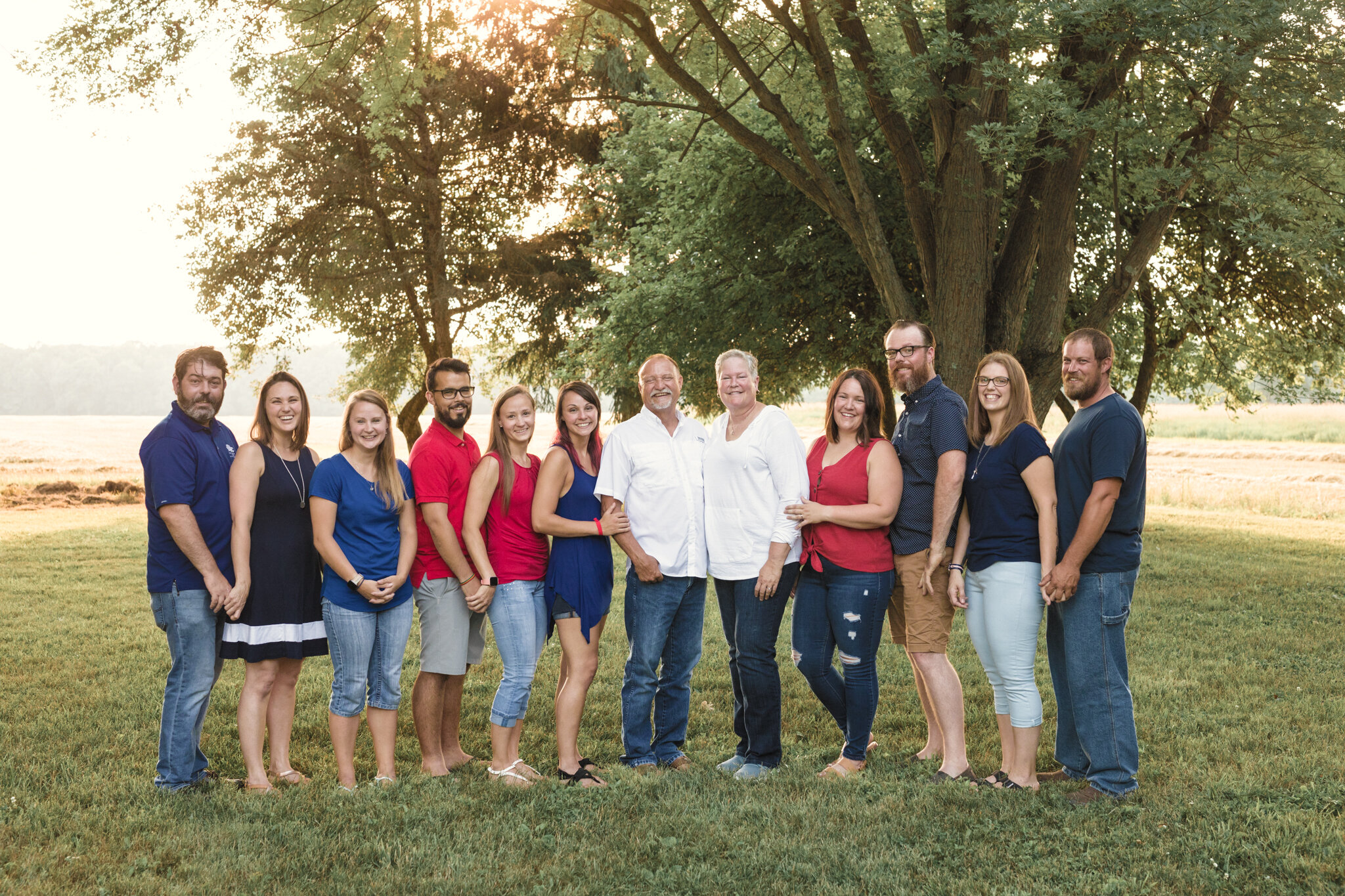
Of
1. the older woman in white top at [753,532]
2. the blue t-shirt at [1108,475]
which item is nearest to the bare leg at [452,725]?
the older woman in white top at [753,532]

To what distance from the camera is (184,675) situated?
16.4 ft

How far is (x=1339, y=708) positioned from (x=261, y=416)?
278 inches

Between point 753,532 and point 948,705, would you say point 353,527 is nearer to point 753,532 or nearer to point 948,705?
point 753,532

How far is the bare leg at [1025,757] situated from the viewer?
5027mm

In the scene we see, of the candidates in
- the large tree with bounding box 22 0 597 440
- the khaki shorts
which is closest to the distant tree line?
the large tree with bounding box 22 0 597 440

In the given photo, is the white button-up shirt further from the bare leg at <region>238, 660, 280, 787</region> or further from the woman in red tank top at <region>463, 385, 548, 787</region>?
the bare leg at <region>238, 660, 280, 787</region>

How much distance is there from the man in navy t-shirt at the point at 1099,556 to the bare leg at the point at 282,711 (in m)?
3.95

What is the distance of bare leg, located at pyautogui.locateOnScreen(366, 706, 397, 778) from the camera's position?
5172 mm

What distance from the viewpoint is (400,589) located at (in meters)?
5.16

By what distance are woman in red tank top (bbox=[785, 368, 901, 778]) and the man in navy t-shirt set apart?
0.86m

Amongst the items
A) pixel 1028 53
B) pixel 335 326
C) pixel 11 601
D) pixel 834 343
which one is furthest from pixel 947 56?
pixel 335 326

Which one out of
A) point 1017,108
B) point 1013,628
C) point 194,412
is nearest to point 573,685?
point 1013,628

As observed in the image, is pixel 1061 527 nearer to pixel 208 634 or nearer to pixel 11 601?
pixel 208 634

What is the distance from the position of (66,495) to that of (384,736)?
23.8 meters
